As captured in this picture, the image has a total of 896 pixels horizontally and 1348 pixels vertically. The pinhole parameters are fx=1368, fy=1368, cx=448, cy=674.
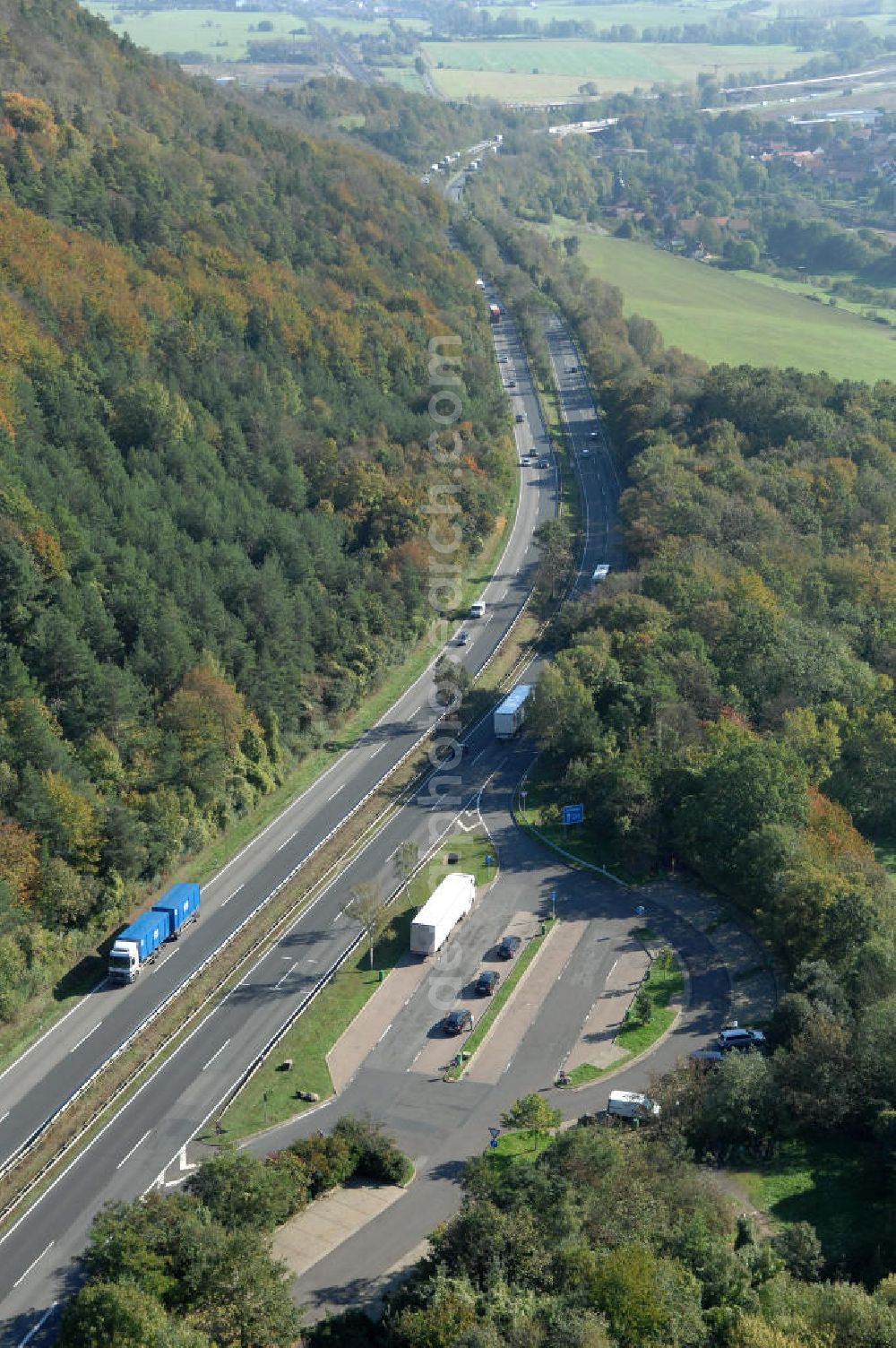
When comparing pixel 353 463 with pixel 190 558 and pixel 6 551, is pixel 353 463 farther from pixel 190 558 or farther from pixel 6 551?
pixel 6 551

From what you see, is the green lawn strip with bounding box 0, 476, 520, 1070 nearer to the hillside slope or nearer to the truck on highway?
the hillside slope

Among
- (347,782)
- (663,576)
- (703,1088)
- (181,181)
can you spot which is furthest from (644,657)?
(181,181)

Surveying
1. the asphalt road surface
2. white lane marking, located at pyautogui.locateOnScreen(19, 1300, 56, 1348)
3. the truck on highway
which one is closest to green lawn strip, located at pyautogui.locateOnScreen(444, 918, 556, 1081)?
the asphalt road surface

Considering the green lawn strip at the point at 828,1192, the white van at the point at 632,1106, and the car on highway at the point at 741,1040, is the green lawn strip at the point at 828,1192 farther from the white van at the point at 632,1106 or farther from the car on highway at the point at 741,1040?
the car on highway at the point at 741,1040

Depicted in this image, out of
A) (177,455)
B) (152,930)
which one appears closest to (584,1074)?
(152,930)

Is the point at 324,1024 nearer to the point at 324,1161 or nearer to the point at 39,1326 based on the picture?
the point at 324,1161
